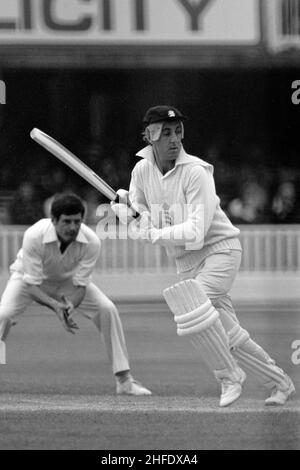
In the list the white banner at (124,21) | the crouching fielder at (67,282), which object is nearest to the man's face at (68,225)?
the crouching fielder at (67,282)

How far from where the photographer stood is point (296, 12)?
219 inches

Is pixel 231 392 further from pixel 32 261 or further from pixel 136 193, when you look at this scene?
pixel 32 261

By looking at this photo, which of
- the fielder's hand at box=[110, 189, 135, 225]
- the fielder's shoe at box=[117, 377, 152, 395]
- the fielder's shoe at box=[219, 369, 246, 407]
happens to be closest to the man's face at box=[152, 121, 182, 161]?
the fielder's hand at box=[110, 189, 135, 225]

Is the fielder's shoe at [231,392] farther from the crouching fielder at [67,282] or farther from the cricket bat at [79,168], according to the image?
the crouching fielder at [67,282]

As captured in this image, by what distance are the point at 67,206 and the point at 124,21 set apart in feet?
2.65

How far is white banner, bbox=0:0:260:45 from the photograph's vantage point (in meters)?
4.87

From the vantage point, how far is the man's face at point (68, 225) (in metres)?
5.50

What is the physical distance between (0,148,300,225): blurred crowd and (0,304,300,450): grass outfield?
126 centimetres

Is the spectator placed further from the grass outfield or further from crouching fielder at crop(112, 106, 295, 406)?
crouching fielder at crop(112, 106, 295, 406)

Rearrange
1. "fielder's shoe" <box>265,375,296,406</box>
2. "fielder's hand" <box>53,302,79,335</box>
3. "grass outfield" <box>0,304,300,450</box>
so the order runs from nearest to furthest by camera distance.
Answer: "grass outfield" <box>0,304,300,450</box> < "fielder's shoe" <box>265,375,296,406</box> < "fielder's hand" <box>53,302,79,335</box>

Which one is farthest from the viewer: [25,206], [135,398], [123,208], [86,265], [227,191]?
[25,206]

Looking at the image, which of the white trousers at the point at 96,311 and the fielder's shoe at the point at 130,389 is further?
the white trousers at the point at 96,311

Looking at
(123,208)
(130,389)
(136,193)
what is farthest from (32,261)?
(123,208)

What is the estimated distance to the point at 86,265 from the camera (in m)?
5.82
